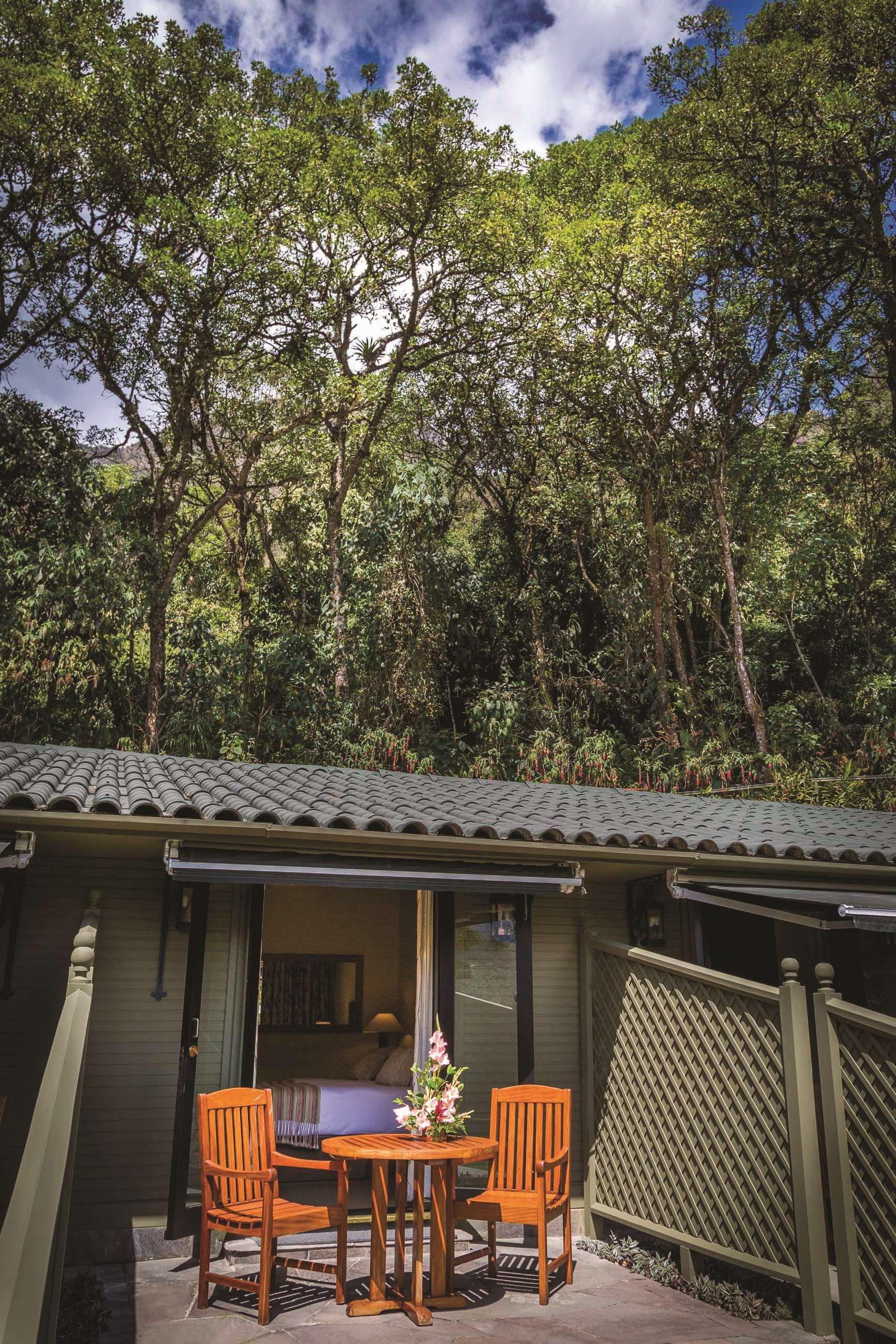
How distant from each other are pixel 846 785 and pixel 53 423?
11.7 metres

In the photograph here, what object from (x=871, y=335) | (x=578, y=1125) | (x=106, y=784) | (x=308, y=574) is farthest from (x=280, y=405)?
(x=578, y=1125)

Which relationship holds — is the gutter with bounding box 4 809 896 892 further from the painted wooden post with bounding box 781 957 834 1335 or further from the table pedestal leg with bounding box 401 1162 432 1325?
the table pedestal leg with bounding box 401 1162 432 1325

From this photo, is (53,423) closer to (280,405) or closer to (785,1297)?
(280,405)

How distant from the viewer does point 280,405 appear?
15.9 m

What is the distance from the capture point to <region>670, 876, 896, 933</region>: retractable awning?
17.7 feet

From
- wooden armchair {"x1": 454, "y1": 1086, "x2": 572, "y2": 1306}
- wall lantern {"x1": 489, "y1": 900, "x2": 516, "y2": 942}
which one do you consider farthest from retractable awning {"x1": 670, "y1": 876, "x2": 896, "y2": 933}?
wooden armchair {"x1": 454, "y1": 1086, "x2": 572, "y2": 1306}

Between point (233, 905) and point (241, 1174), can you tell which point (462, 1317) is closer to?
point (241, 1174)

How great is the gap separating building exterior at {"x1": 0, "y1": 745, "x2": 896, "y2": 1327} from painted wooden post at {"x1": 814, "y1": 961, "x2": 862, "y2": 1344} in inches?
33.7

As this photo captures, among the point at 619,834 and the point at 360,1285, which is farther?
the point at 619,834

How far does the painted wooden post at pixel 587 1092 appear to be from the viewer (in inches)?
244

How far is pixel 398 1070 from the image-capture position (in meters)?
8.27

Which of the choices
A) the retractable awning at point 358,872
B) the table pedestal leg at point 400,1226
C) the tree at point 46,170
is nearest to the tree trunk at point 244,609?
the tree at point 46,170

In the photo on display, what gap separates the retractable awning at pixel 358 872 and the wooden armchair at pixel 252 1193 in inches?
43.5

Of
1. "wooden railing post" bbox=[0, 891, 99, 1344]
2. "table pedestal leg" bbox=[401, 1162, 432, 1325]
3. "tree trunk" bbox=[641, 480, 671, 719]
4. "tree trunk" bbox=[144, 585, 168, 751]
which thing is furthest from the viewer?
"tree trunk" bbox=[641, 480, 671, 719]
